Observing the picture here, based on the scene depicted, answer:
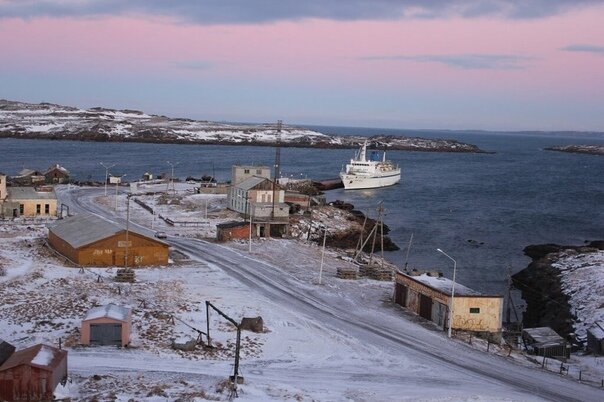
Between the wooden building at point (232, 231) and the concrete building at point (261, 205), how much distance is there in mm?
2684

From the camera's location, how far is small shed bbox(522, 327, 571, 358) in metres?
36.5

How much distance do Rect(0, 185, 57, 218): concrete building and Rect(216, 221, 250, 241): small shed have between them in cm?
1729

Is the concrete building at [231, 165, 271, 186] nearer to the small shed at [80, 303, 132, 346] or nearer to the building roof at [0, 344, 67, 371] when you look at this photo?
the small shed at [80, 303, 132, 346]

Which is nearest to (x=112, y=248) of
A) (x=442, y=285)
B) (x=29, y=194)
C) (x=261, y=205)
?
(x=442, y=285)

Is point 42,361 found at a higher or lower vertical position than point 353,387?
higher

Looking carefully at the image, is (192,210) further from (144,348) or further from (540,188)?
(540,188)

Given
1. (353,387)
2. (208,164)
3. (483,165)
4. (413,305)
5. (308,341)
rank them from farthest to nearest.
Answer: (483,165)
(208,164)
(413,305)
(308,341)
(353,387)

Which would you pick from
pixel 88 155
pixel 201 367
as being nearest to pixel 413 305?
pixel 201 367

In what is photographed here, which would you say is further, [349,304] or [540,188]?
[540,188]

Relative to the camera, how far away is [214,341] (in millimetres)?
30859

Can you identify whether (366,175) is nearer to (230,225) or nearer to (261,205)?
(261,205)

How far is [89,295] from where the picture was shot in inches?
1416

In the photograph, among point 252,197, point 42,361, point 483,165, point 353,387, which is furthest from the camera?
point 483,165

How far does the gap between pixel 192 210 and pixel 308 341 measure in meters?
41.8
